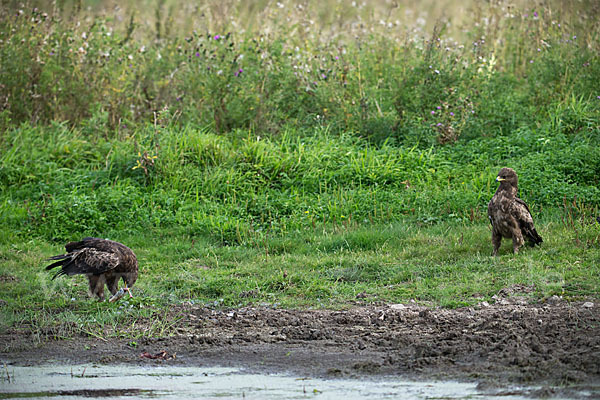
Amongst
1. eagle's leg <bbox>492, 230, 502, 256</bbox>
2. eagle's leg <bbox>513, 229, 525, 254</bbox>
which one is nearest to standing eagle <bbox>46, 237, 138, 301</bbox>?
eagle's leg <bbox>492, 230, 502, 256</bbox>

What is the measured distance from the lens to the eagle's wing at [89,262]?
6941 mm

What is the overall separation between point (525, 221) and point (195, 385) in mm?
4511

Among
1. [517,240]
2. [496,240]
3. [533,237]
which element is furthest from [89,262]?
[533,237]

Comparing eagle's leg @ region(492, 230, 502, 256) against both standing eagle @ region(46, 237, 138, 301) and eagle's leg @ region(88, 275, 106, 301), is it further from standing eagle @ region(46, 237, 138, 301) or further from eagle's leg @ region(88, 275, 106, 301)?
eagle's leg @ region(88, 275, 106, 301)

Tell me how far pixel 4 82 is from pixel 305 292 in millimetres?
7586

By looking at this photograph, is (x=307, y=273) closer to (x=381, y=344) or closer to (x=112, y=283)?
(x=112, y=283)

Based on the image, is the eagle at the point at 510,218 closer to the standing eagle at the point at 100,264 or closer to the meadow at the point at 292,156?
the meadow at the point at 292,156

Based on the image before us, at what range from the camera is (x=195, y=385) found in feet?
15.8

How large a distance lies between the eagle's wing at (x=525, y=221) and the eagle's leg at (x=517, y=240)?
60 mm

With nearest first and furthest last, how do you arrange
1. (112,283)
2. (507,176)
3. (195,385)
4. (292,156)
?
1. (195,385)
2. (112,283)
3. (507,176)
4. (292,156)

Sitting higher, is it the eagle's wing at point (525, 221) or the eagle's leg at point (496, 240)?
the eagle's wing at point (525, 221)

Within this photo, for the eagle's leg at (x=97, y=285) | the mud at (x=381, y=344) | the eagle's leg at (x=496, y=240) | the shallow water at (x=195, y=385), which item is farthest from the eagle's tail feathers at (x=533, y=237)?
the eagle's leg at (x=97, y=285)

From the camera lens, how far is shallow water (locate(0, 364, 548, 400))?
14.9ft

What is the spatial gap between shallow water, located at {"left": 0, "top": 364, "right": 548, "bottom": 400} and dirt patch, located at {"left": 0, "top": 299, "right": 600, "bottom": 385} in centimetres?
18
